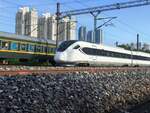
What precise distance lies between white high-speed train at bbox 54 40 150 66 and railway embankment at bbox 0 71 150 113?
14.7 metres

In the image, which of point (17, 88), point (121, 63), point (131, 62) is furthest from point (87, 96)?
point (131, 62)

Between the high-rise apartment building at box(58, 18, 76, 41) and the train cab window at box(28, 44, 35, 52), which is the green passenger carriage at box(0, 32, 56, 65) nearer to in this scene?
the train cab window at box(28, 44, 35, 52)

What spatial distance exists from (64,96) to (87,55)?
23.0 m

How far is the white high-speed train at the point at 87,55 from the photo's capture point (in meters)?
33.7

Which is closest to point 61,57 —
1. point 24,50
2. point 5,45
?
point 5,45

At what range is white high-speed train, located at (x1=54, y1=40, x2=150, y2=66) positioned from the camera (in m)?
33.7

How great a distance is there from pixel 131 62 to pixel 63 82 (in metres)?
39.7

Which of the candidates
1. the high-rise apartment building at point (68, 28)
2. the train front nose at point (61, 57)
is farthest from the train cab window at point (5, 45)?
the high-rise apartment building at point (68, 28)

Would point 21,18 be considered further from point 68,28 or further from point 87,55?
point 87,55

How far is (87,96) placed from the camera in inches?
559

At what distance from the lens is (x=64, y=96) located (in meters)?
12.8

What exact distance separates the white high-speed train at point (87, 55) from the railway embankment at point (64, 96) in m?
14.7

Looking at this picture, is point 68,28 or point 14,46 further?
point 68,28

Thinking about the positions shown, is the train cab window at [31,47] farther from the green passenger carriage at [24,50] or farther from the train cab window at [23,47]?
the train cab window at [23,47]
